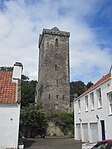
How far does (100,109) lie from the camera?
18.2 m

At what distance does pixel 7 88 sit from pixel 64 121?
2155 cm

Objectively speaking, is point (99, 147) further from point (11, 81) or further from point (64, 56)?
point (64, 56)

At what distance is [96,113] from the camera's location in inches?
750

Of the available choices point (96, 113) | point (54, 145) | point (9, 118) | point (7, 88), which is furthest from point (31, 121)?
point (9, 118)

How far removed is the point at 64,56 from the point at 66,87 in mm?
7748

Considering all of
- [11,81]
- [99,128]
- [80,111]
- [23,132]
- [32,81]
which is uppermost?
[32,81]

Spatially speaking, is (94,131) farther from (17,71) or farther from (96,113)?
(17,71)

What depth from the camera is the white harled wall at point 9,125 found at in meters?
14.6

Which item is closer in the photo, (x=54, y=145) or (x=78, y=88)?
(x=54, y=145)

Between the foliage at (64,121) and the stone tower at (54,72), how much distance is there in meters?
5.35

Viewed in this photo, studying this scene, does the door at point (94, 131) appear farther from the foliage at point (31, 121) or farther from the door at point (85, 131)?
the foliage at point (31, 121)

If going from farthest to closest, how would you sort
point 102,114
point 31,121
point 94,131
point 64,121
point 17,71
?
point 64,121
point 31,121
point 94,131
point 17,71
point 102,114

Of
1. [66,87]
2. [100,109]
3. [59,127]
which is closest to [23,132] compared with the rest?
[59,127]

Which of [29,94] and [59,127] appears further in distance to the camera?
[29,94]
